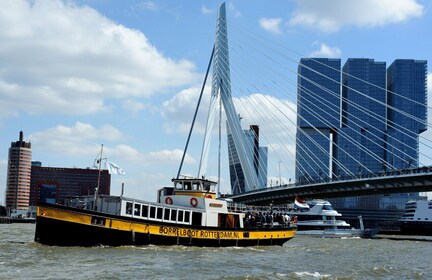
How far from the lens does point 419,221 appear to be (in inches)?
4616

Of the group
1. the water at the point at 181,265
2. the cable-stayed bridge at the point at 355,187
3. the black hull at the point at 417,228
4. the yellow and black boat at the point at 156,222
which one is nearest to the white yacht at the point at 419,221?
the black hull at the point at 417,228

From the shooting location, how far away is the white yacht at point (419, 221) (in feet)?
382

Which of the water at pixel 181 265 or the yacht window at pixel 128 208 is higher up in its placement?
the yacht window at pixel 128 208

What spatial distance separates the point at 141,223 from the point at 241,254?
19.7 feet

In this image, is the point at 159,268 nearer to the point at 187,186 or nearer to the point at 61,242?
the point at 61,242

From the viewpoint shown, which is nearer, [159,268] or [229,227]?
[159,268]

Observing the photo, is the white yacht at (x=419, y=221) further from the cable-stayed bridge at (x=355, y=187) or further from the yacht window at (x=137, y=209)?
the yacht window at (x=137, y=209)

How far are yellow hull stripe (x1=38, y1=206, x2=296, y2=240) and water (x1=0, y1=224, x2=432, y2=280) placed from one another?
110 cm

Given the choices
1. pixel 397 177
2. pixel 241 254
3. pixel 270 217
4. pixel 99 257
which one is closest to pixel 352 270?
pixel 241 254

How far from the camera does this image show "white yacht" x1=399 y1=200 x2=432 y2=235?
382 feet

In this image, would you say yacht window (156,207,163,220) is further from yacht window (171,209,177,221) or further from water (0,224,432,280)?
water (0,224,432,280)

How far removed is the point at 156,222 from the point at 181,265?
836 centimetres

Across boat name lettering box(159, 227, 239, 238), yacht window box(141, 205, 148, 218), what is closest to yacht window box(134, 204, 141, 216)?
yacht window box(141, 205, 148, 218)

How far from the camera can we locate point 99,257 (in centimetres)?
2822
